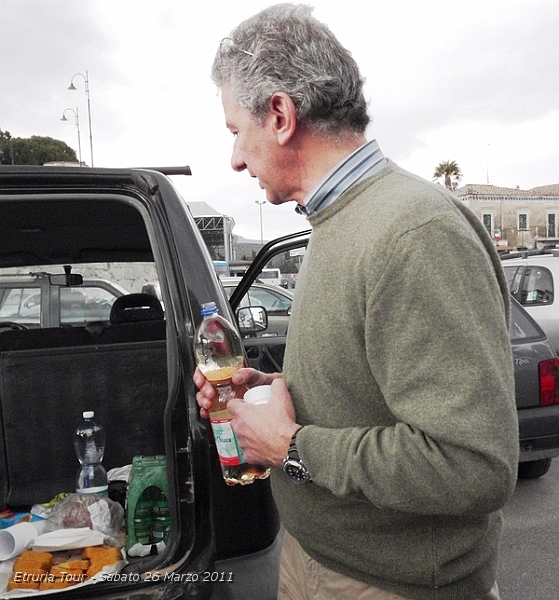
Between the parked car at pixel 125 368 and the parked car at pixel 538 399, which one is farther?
the parked car at pixel 538 399

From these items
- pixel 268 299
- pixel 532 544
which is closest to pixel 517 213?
pixel 268 299

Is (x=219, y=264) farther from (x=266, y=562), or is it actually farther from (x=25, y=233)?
(x=266, y=562)

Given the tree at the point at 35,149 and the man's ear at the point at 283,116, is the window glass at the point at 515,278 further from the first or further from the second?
the tree at the point at 35,149

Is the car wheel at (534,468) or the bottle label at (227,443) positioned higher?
the bottle label at (227,443)

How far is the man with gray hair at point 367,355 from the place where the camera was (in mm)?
1050

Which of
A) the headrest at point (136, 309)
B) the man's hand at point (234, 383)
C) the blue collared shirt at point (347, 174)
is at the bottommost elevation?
the man's hand at point (234, 383)

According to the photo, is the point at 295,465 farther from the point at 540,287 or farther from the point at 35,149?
the point at 35,149

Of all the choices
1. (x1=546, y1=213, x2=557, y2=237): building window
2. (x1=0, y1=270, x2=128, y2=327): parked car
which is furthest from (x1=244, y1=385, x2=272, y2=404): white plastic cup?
(x1=546, y1=213, x2=557, y2=237): building window

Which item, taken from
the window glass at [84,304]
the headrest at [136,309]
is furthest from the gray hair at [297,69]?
the window glass at [84,304]

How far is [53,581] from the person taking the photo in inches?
73.1

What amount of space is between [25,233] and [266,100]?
240cm

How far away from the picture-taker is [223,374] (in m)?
1.67

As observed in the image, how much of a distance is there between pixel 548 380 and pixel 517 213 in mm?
62067

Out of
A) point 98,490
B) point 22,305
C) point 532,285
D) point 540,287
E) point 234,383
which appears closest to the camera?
point 234,383
